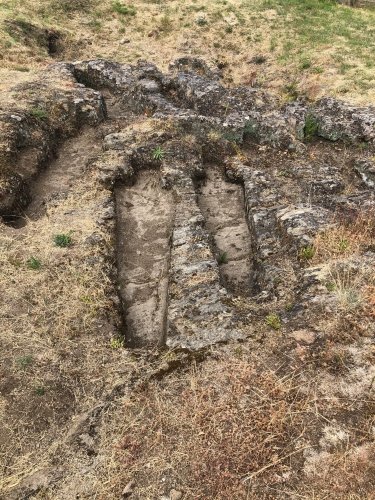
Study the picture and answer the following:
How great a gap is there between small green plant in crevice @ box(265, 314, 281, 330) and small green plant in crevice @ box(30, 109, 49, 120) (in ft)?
44.4

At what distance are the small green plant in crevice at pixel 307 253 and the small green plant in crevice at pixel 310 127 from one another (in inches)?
414

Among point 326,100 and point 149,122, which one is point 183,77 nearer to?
point 149,122

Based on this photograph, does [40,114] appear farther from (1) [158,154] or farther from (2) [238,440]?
(2) [238,440]

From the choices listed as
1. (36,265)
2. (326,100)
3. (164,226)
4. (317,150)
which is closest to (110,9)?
(326,100)

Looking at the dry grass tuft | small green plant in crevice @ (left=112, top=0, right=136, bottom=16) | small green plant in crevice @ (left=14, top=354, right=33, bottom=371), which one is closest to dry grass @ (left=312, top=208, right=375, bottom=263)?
the dry grass tuft

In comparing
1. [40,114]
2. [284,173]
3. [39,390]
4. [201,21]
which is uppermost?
[201,21]

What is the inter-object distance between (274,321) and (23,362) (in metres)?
5.24

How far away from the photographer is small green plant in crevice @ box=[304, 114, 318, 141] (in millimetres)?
16938

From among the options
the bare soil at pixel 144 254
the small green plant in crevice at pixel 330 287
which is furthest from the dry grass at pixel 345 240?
the bare soil at pixel 144 254

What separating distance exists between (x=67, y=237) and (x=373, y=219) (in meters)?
8.87

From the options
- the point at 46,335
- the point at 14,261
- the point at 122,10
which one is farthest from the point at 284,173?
the point at 122,10

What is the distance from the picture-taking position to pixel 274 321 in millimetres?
6965

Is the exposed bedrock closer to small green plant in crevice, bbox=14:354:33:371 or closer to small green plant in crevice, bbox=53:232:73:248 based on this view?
small green plant in crevice, bbox=53:232:73:248

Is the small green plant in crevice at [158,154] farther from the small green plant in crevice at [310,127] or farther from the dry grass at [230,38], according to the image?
the dry grass at [230,38]
